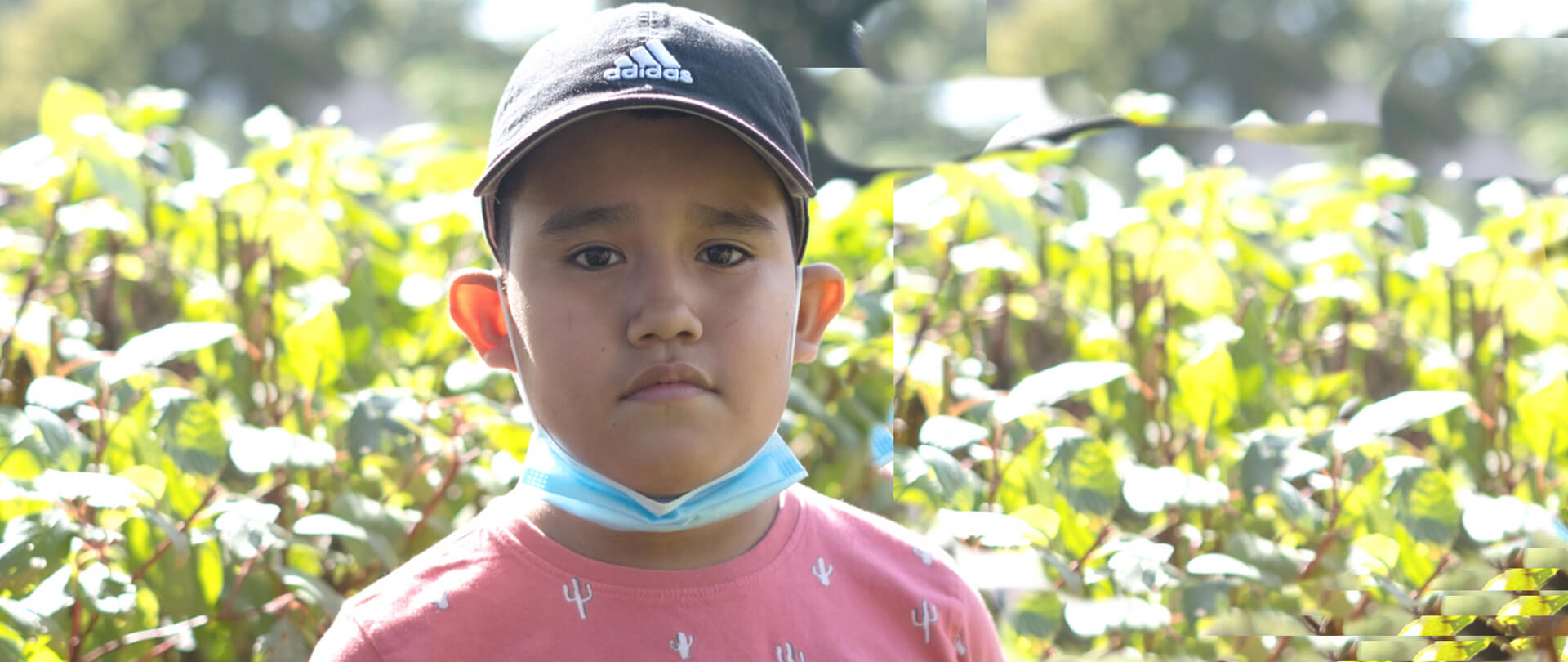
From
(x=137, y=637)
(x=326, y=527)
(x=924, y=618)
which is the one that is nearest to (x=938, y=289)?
(x=924, y=618)

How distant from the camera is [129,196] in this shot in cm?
215

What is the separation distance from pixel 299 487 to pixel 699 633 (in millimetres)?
1109

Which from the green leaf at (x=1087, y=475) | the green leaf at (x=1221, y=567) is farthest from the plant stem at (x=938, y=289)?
the green leaf at (x=1221, y=567)

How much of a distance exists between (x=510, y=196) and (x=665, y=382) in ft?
0.89

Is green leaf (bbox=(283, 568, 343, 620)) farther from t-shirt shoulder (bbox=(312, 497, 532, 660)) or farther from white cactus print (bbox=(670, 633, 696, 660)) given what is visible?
white cactus print (bbox=(670, 633, 696, 660))

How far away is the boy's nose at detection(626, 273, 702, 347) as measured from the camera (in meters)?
1.17

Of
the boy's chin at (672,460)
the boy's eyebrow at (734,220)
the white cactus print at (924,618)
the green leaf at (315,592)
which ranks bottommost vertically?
the green leaf at (315,592)

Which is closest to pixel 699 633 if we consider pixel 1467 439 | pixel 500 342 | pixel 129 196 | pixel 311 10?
pixel 500 342

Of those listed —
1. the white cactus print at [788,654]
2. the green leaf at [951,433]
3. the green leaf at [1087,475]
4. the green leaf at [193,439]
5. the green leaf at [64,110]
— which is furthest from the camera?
the green leaf at [64,110]

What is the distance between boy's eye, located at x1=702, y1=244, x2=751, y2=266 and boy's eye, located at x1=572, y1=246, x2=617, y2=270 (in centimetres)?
10

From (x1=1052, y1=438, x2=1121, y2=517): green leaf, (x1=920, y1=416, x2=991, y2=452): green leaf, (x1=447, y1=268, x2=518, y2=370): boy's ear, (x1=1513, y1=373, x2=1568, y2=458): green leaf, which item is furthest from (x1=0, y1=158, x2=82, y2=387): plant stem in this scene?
(x1=1513, y1=373, x2=1568, y2=458): green leaf

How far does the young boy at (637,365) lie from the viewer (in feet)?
3.92

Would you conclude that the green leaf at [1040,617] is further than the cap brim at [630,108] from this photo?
Yes

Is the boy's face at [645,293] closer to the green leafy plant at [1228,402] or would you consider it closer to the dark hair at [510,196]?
the dark hair at [510,196]
